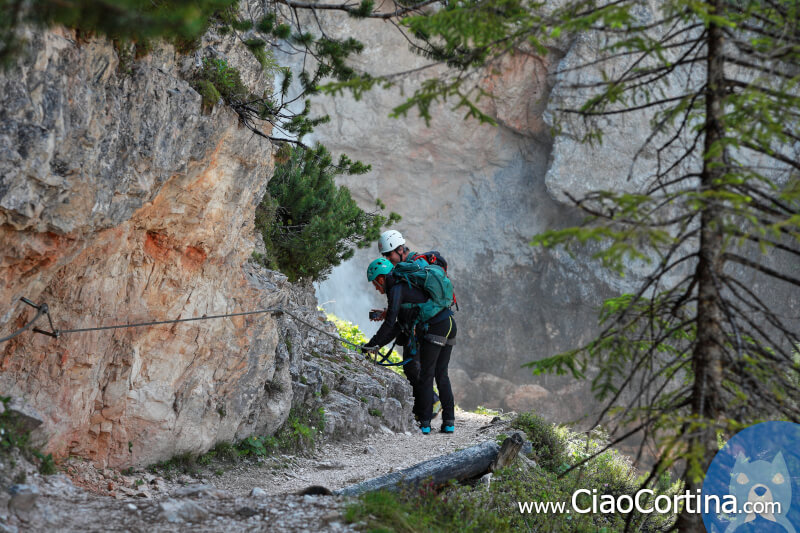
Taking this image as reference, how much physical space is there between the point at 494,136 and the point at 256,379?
73.9 feet

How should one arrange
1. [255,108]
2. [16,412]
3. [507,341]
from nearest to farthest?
[16,412]
[255,108]
[507,341]

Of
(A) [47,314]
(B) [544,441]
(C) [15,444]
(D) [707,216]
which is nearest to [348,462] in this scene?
(B) [544,441]

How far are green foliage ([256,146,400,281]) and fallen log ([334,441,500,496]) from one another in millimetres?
5697

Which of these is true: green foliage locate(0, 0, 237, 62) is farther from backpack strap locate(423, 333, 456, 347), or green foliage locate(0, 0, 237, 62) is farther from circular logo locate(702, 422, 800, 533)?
backpack strap locate(423, 333, 456, 347)

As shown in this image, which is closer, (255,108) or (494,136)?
(255,108)

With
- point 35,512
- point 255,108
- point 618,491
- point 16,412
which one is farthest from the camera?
point 618,491

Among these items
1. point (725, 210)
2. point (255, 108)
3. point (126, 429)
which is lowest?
point (126, 429)

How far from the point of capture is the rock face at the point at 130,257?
14.5 feet

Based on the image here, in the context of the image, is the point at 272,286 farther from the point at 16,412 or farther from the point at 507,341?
the point at 507,341

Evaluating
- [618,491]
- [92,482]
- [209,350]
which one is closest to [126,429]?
[92,482]

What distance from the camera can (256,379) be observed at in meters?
8.06

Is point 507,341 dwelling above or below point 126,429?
above

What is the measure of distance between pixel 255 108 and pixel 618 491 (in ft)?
22.1

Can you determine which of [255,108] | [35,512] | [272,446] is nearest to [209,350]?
[272,446]
